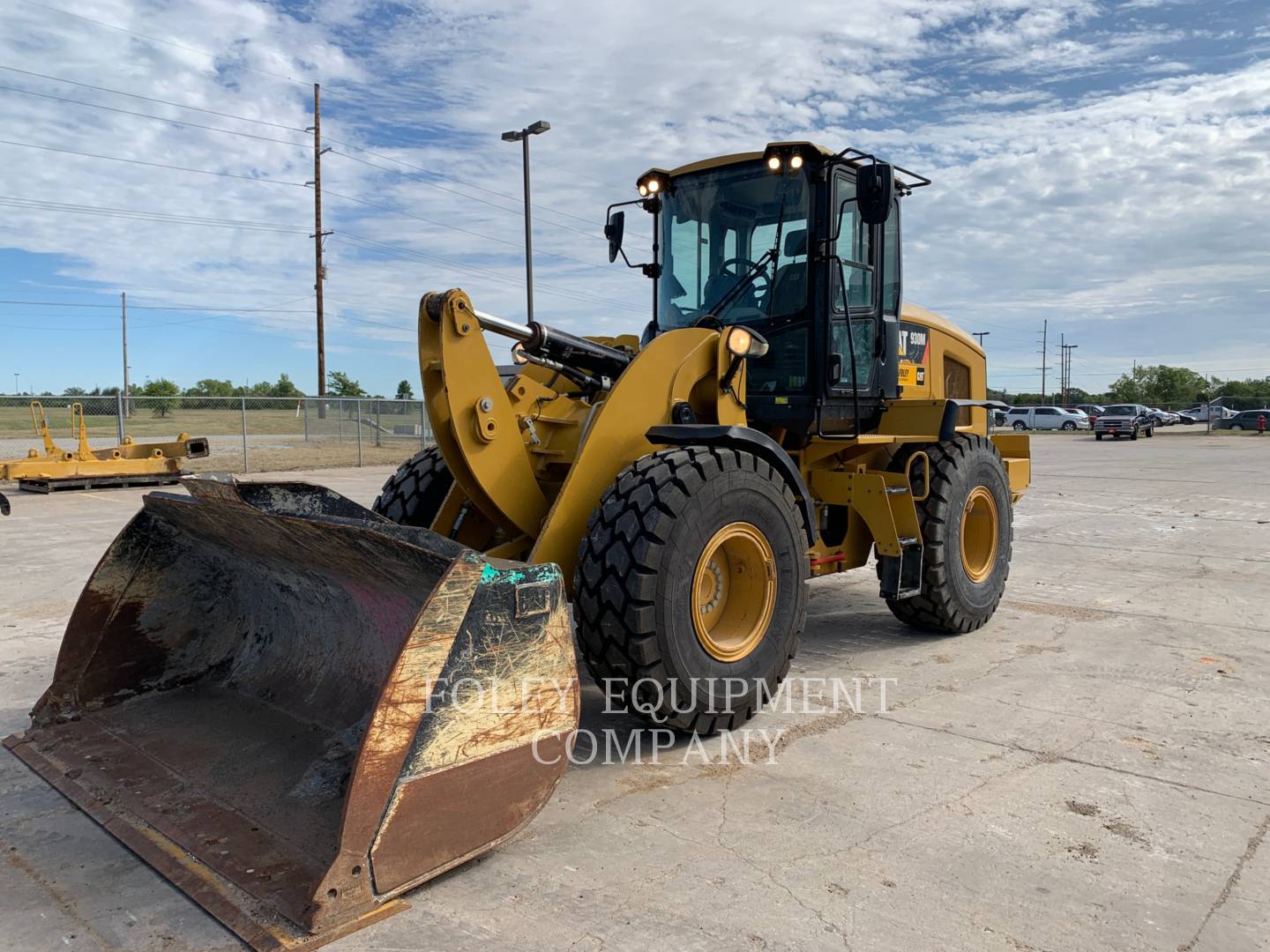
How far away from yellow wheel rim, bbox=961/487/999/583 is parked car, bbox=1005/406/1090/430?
46.3 metres

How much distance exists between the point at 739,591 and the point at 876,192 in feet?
7.11

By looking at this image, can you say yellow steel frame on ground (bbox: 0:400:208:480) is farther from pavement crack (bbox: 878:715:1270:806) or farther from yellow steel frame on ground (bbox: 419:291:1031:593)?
pavement crack (bbox: 878:715:1270:806)

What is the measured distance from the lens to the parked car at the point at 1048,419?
49250mm

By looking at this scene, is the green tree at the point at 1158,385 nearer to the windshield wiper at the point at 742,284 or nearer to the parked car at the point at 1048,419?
the parked car at the point at 1048,419

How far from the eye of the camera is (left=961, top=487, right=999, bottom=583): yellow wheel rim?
6.37 metres

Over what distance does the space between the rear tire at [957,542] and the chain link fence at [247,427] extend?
15854 mm

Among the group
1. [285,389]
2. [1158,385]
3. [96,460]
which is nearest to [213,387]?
[285,389]

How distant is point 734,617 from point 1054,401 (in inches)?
3800

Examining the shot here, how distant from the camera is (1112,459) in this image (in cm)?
2436

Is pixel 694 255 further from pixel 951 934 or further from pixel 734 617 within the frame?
pixel 951 934

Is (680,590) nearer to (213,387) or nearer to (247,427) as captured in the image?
(247,427)

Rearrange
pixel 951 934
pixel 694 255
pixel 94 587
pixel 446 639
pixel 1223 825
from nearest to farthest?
pixel 951 934
pixel 446 639
pixel 1223 825
pixel 94 587
pixel 694 255

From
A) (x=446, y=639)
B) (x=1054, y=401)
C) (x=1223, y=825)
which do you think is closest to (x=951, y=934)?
(x=1223, y=825)

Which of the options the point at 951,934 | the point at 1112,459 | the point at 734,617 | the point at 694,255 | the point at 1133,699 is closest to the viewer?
the point at 951,934
